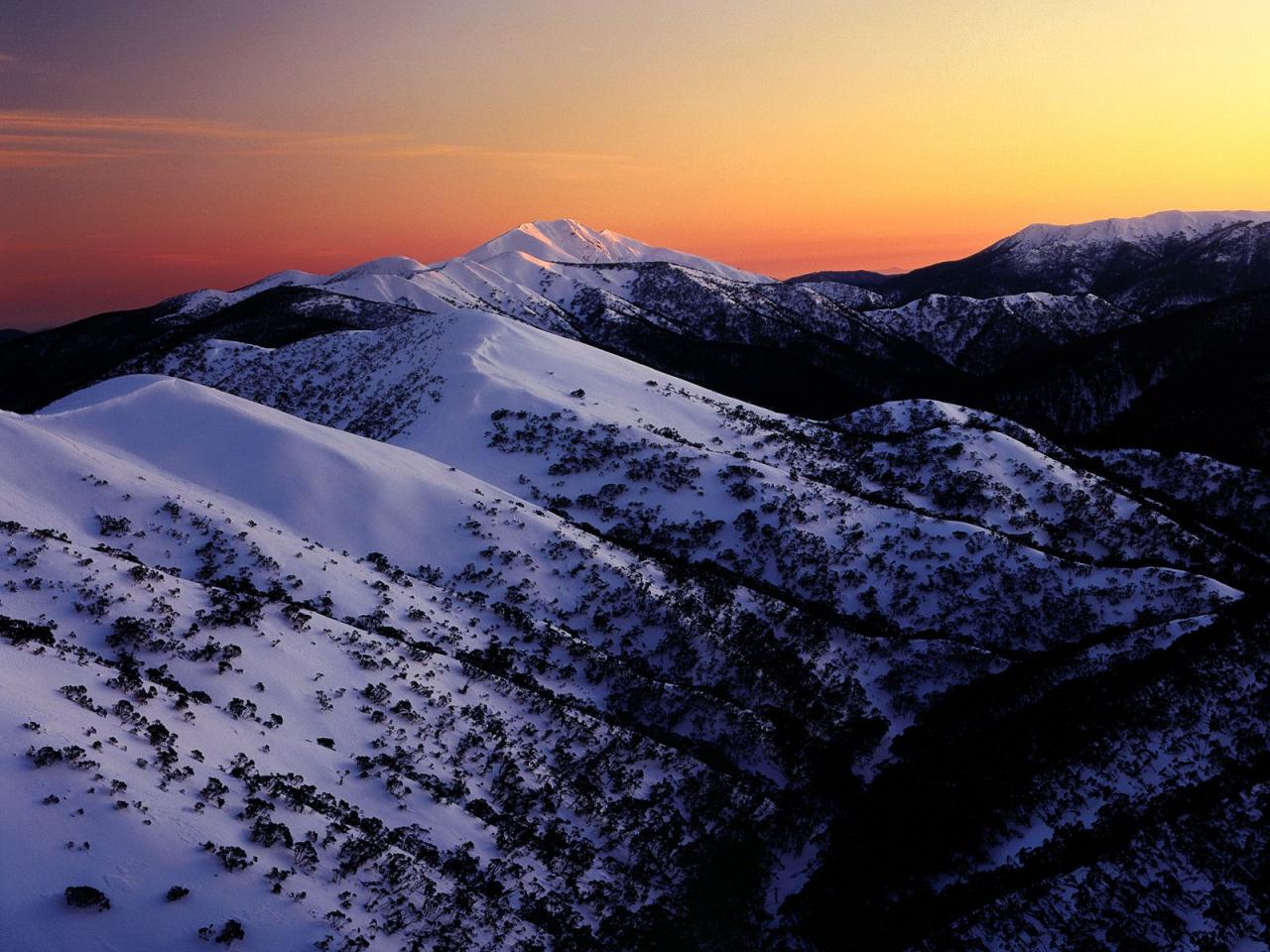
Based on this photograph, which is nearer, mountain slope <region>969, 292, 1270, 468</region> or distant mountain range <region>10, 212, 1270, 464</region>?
mountain slope <region>969, 292, 1270, 468</region>

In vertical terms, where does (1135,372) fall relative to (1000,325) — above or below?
below

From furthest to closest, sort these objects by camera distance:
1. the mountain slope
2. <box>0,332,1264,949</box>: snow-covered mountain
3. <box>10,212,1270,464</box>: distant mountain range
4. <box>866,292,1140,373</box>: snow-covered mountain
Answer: <box>866,292,1140,373</box>: snow-covered mountain < <box>10,212,1270,464</box>: distant mountain range < the mountain slope < <box>0,332,1264,949</box>: snow-covered mountain

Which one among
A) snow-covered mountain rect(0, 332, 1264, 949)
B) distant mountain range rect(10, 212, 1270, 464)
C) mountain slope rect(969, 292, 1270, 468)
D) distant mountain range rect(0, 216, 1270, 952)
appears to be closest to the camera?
snow-covered mountain rect(0, 332, 1264, 949)

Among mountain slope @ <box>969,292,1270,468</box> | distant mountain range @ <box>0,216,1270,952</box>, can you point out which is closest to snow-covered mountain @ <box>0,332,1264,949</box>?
distant mountain range @ <box>0,216,1270,952</box>

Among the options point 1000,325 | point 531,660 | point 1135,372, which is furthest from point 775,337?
point 531,660

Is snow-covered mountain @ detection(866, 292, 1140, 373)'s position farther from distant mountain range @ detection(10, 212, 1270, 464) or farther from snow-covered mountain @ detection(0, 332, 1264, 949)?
snow-covered mountain @ detection(0, 332, 1264, 949)

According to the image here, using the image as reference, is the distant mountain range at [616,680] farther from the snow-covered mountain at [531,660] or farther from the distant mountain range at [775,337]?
the distant mountain range at [775,337]

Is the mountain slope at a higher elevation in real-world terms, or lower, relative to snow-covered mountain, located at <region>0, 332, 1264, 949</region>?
higher

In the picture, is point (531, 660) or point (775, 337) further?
point (775, 337)

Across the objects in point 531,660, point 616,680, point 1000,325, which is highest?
point 1000,325

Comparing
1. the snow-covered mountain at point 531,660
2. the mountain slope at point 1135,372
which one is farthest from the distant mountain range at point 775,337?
the snow-covered mountain at point 531,660

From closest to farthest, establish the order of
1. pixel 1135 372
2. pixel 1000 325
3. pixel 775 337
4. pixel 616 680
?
pixel 616 680 → pixel 1135 372 → pixel 775 337 → pixel 1000 325

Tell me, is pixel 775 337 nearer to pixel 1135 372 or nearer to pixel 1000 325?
pixel 1000 325
